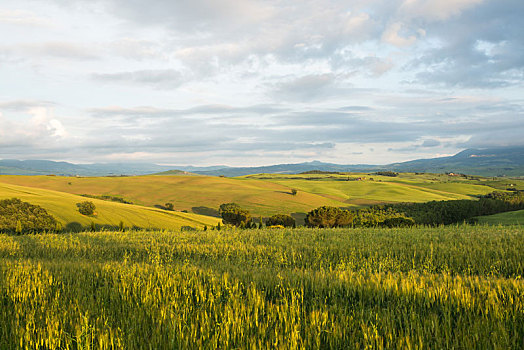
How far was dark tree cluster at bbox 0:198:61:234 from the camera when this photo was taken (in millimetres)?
36031

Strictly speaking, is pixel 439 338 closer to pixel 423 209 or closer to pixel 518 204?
pixel 423 209

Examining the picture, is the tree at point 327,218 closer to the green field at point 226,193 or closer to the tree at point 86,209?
the tree at point 86,209

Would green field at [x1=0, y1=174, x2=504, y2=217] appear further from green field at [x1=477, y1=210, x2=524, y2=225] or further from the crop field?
the crop field

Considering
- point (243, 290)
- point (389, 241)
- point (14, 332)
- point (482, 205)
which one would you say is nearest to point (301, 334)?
point (243, 290)

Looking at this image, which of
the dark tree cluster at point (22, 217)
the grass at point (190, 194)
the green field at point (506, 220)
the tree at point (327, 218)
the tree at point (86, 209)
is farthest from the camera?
the grass at point (190, 194)

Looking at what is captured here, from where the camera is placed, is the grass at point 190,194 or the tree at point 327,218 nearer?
the tree at point 327,218

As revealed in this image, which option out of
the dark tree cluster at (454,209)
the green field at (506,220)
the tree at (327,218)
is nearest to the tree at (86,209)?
the tree at (327,218)

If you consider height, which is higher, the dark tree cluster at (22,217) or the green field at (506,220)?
the dark tree cluster at (22,217)

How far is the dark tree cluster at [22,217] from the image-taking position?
3603 centimetres

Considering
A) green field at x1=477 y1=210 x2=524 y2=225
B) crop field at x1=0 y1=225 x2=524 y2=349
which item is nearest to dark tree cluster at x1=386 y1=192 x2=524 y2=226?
green field at x1=477 y1=210 x2=524 y2=225

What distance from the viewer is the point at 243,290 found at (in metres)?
7.27

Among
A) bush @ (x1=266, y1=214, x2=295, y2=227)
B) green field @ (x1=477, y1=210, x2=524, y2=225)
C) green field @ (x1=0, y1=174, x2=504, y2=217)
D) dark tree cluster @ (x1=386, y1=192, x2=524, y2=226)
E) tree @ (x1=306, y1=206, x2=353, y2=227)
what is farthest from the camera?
green field @ (x1=0, y1=174, x2=504, y2=217)

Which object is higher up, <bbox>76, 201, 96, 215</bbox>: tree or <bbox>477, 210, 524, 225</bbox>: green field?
<bbox>76, 201, 96, 215</bbox>: tree

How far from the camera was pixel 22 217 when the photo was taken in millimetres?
37719
